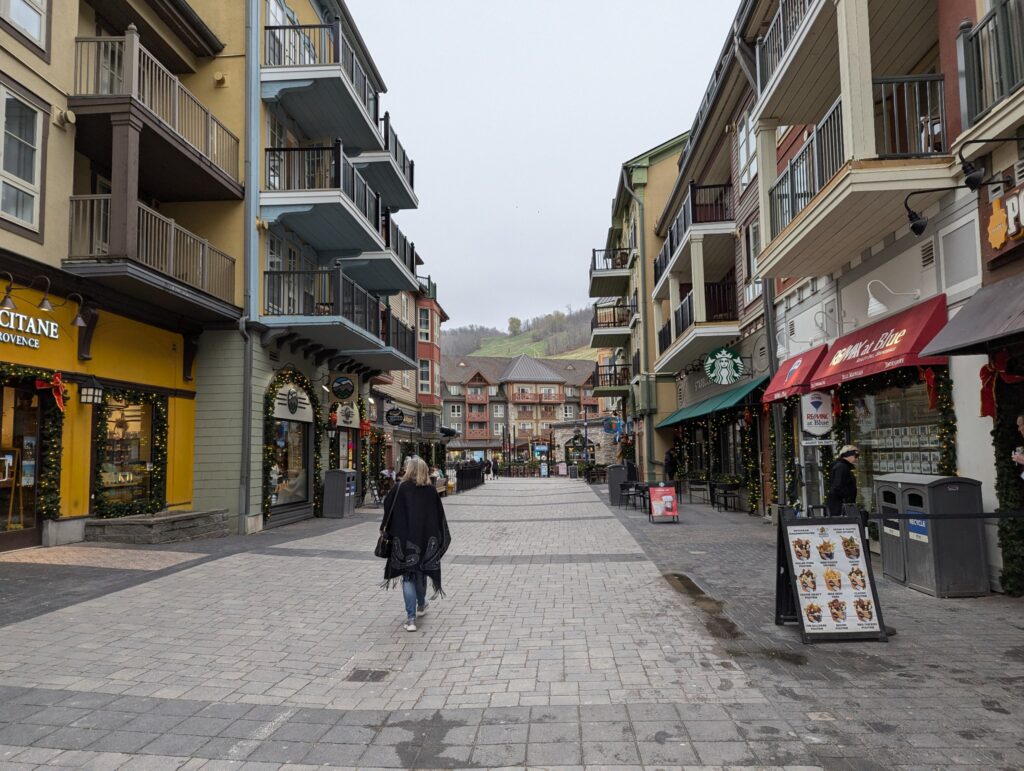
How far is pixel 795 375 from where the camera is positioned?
41.1 feet

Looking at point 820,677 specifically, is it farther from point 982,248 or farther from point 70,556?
point 70,556

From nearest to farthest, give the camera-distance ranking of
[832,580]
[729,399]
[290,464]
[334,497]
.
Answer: [832,580]
[729,399]
[290,464]
[334,497]

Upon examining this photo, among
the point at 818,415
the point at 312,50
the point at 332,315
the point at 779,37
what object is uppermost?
the point at 312,50

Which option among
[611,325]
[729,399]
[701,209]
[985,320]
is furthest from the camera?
[611,325]

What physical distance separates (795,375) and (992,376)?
5.35 m

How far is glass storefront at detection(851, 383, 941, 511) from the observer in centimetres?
923

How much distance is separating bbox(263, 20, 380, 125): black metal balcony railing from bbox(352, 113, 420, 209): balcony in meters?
0.96

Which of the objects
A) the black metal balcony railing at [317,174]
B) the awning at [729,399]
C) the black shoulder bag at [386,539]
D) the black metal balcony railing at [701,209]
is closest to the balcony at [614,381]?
the black metal balcony railing at [701,209]

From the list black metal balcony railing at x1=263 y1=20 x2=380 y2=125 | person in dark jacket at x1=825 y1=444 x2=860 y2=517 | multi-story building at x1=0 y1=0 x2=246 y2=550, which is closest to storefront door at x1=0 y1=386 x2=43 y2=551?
multi-story building at x1=0 y1=0 x2=246 y2=550

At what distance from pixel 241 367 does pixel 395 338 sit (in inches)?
302

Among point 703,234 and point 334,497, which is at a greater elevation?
point 703,234

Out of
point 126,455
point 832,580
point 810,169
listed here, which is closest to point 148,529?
point 126,455

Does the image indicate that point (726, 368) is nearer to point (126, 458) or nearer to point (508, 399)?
point (126, 458)

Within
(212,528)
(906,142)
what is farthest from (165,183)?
(906,142)
